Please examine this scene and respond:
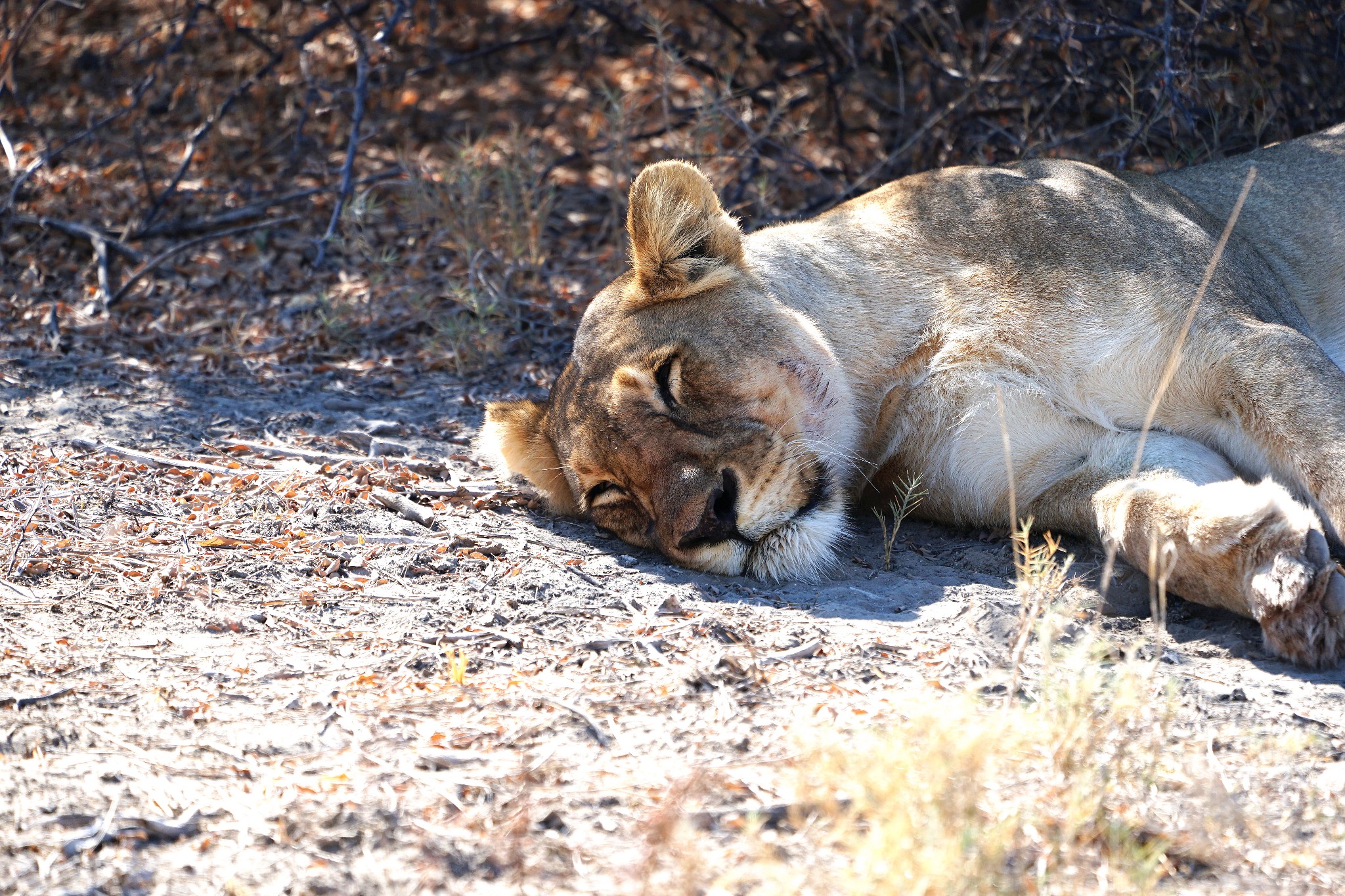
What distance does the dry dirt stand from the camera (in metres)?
2.28

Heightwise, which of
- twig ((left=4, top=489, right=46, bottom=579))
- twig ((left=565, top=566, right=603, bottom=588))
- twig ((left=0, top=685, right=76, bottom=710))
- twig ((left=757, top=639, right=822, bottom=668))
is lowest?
twig ((left=565, top=566, right=603, bottom=588))

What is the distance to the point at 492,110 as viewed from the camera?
8.45m

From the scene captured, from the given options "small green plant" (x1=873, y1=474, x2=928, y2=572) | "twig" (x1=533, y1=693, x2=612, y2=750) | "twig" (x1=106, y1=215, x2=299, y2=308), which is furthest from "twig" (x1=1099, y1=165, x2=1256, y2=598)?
"twig" (x1=106, y1=215, x2=299, y2=308)

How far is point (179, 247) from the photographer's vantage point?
6.80 meters

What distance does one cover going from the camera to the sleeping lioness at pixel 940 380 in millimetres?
3688

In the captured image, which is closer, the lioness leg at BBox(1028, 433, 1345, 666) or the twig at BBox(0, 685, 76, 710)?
the twig at BBox(0, 685, 76, 710)

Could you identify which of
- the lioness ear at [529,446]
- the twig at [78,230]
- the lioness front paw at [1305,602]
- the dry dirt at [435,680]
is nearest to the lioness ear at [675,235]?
the lioness ear at [529,446]

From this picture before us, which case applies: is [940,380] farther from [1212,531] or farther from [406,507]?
[406,507]

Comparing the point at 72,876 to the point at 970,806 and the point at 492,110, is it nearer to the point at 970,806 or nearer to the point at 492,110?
the point at 970,806

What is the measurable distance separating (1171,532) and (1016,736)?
4.36 feet

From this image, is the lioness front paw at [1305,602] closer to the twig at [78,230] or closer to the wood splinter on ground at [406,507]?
the wood splinter on ground at [406,507]

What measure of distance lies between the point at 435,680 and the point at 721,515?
41.3 inches

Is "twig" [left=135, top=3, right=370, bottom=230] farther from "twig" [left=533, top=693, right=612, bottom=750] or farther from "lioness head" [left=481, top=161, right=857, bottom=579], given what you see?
"twig" [left=533, top=693, right=612, bottom=750]

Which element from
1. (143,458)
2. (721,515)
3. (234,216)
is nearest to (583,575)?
(721,515)
